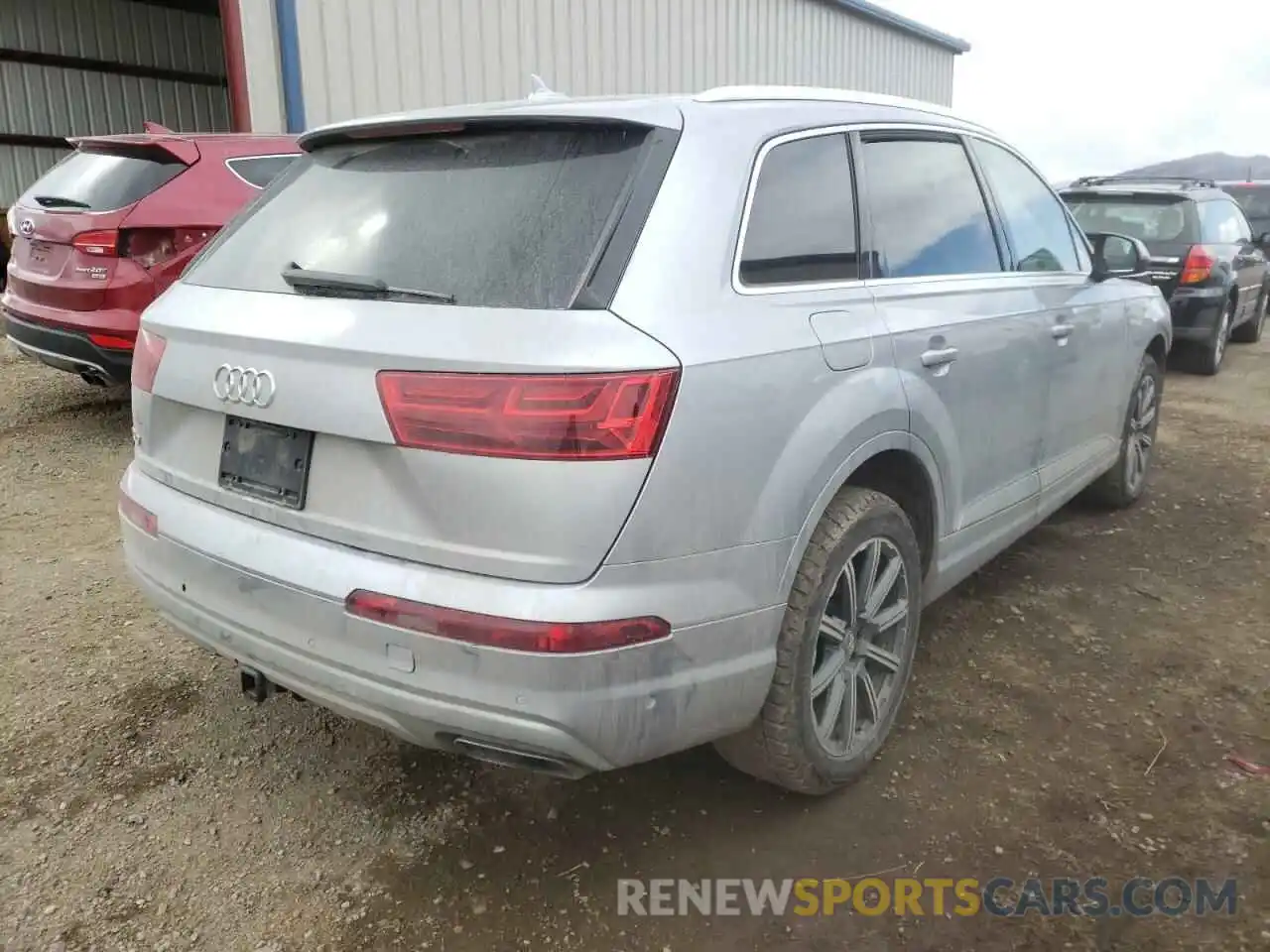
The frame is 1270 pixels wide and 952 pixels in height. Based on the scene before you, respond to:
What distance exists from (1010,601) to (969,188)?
5.18 feet

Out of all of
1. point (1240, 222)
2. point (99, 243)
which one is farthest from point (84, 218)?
point (1240, 222)

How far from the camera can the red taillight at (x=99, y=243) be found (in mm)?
5281

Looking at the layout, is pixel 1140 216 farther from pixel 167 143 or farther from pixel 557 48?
pixel 167 143

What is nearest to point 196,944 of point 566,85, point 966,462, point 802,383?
point 802,383

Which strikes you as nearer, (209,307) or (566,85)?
(209,307)

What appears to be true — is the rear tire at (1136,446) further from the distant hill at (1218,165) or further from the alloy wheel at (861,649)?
the distant hill at (1218,165)

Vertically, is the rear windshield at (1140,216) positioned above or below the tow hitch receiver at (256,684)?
above

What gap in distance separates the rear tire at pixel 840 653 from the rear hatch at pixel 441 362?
0.64m

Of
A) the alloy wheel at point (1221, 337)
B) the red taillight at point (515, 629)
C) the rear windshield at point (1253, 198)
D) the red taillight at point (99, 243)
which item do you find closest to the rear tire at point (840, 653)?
the red taillight at point (515, 629)

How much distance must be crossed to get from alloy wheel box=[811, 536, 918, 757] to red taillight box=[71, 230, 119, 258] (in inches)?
177

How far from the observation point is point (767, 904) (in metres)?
2.30

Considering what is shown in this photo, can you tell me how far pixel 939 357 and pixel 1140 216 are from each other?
7.03 metres

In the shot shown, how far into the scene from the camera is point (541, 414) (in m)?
1.84

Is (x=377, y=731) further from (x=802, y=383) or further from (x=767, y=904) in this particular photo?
(x=802, y=383)
